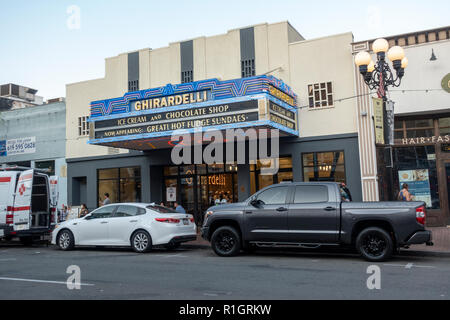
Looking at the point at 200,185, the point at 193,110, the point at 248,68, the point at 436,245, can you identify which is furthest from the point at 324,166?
the point at 436,245

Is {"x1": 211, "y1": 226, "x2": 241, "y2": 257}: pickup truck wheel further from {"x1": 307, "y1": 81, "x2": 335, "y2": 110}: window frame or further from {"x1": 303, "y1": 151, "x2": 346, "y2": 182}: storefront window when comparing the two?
{"x1": 307, "y1": 81, "x2": 335, "y2": 110}: window frame

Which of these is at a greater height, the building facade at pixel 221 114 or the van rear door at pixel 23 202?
the building facade at pixel 221 114

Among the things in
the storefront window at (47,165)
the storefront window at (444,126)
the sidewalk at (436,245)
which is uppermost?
the storefront window at (444,126)

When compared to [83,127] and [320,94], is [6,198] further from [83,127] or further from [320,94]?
[320,94]

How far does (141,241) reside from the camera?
1278cm

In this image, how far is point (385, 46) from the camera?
12.3m

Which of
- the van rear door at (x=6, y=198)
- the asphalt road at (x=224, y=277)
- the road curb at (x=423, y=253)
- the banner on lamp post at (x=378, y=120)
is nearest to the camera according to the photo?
the asphalt road at (x=224, y=277)

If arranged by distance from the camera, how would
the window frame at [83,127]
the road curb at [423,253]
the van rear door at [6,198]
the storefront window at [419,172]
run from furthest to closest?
the window frame at [83,127] → the storefront window at [419,172] → the van rear door at [6,198] → the road curb at [423,253]

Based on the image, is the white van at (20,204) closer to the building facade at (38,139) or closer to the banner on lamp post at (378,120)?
the building facade at (38,139)

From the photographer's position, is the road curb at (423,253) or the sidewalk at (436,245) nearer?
the road curb at (423,253)

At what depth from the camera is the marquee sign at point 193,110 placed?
15.1 metres

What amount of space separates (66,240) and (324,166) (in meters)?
10.0

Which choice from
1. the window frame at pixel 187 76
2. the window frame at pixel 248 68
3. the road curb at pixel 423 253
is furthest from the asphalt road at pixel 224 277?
the window frame at pixel 187 76

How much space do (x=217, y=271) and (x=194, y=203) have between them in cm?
1150
